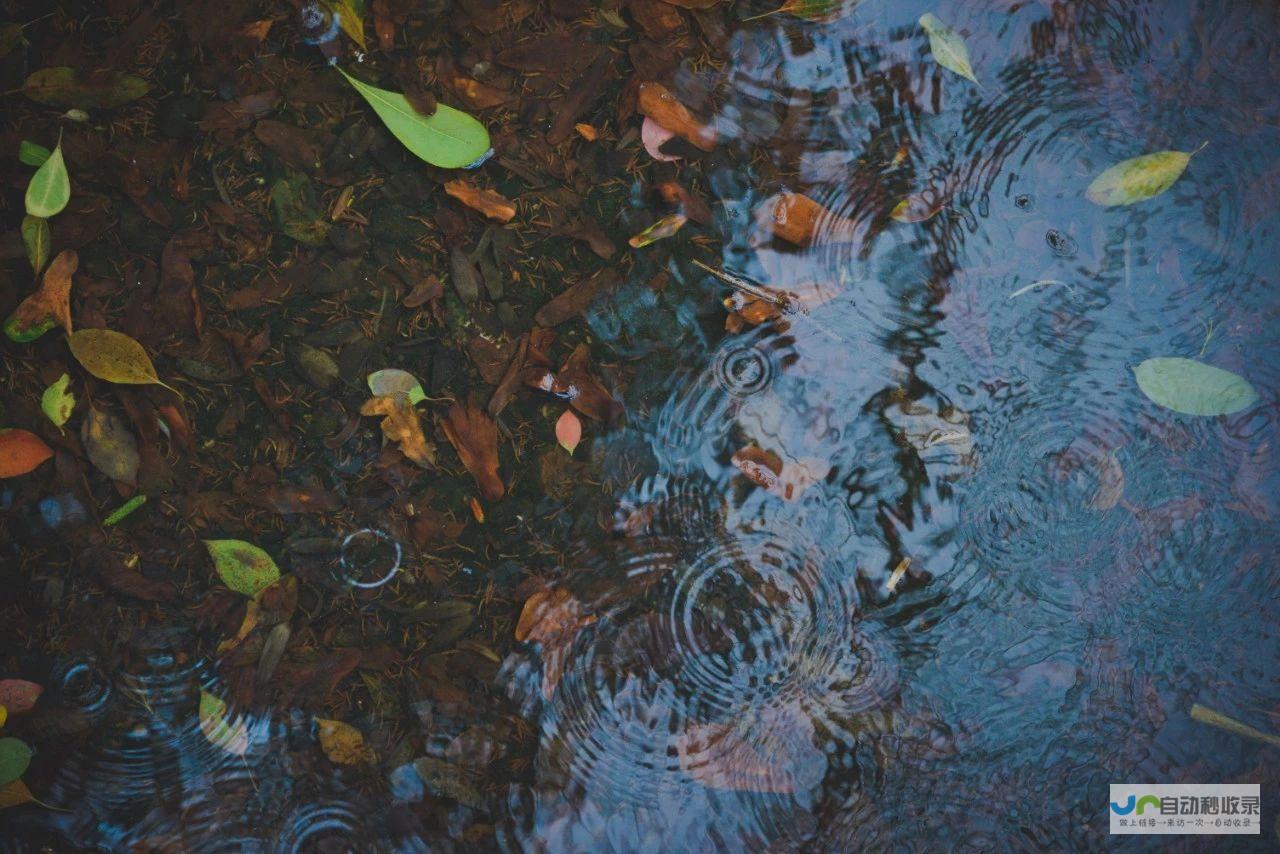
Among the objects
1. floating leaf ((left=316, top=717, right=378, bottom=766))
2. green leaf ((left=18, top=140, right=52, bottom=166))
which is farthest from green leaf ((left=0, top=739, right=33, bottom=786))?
green leaf ((left=18, top=140, right=52, bottom=166))

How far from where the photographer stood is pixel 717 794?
5.33 ft

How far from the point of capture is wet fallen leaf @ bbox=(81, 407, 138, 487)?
1.66m

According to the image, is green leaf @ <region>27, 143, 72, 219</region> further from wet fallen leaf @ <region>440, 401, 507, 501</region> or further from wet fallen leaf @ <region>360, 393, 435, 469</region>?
wet fallen leaf @ <region>440, 401, 507, 501</region>

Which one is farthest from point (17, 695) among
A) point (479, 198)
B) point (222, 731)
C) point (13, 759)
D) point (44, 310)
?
point (479, 198)

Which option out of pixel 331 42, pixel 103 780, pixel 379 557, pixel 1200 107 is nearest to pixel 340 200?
Result: pixel 331 42

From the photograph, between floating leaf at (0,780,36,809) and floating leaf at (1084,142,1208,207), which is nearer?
floating leaf at (0,780,36,809)

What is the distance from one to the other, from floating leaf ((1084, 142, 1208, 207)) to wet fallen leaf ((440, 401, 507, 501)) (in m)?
1.30

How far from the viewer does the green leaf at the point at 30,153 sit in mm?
1674

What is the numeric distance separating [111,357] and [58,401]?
14 cm

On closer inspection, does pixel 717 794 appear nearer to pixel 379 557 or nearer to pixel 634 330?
pixel 379 557

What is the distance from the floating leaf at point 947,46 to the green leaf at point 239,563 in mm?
1685

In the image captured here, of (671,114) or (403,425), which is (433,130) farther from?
(403,425)

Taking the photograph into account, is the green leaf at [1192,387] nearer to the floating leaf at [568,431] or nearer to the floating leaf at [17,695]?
the floating leaf at [568,431]

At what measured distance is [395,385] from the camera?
1683 mm
